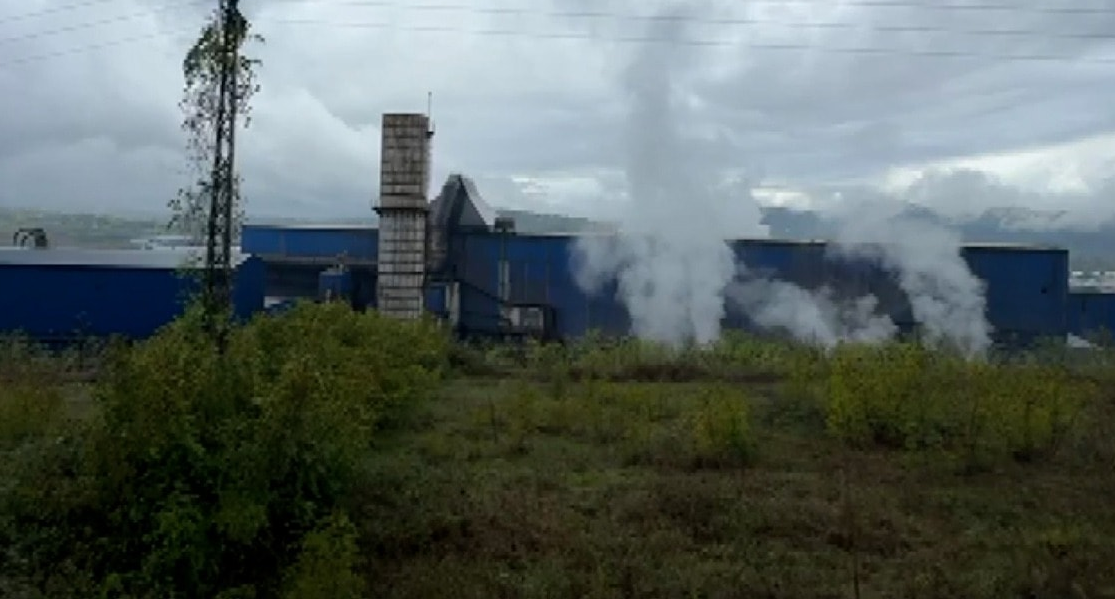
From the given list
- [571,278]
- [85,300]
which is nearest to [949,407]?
[571,278]

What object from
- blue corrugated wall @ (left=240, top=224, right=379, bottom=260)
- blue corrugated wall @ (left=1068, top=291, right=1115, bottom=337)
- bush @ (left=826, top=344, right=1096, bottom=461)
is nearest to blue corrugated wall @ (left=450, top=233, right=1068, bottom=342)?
blue corrugated wall @ (left=1068, top=291, right=1115, bottom=337)

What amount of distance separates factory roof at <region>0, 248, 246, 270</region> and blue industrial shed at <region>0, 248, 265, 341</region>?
0.03m

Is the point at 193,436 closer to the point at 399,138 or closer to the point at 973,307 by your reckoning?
the point at 399,138

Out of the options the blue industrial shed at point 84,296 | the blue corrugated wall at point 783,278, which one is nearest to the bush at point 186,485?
the blue industrial shed at point 84,296

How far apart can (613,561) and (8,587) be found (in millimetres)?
4175

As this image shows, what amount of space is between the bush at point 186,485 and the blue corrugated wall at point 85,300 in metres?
19.0

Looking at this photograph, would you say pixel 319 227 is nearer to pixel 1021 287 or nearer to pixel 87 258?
pixel 87 258

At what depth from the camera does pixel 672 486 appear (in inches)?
417

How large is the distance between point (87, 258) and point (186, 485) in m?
24.7

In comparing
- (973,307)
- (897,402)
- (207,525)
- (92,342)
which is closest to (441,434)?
(897,402)

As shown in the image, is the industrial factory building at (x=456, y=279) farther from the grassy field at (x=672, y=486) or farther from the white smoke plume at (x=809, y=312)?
the grassy field at (x=672, y=486)

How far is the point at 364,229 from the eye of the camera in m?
35.9

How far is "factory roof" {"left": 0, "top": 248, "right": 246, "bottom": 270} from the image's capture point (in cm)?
2802

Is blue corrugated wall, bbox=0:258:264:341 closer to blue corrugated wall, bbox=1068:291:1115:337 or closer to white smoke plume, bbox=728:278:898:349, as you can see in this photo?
white smoke plume, bbox=728:278:898:349
